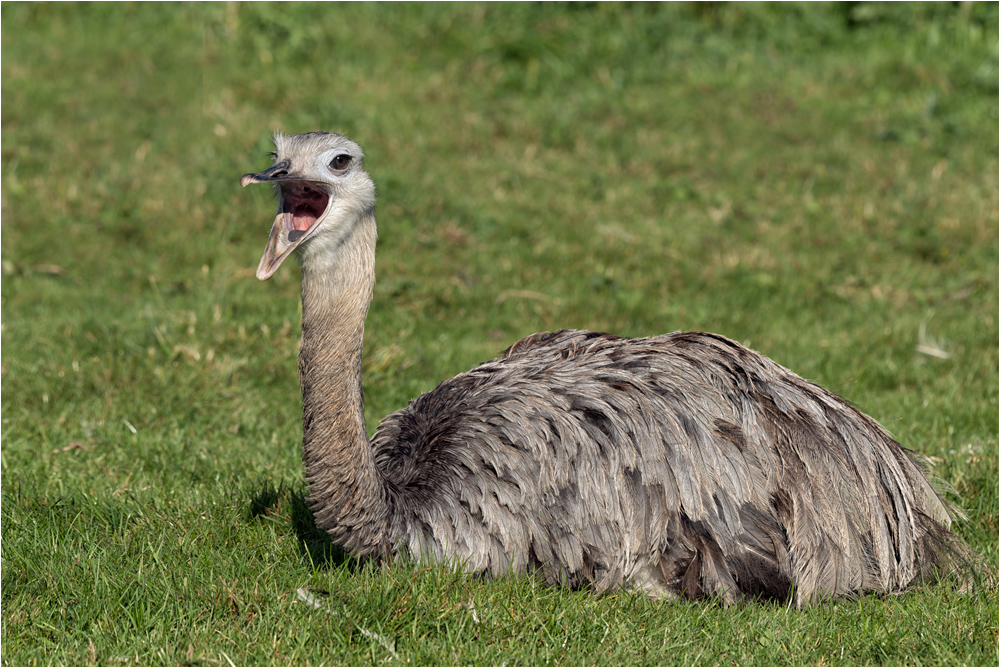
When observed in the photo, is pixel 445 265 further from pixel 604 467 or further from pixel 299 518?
pixel 604 467

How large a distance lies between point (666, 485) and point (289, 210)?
187 centimetres

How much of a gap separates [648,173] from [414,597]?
7.32 m

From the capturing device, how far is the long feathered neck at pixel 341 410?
4.60 metres

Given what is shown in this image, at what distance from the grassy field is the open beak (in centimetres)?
131

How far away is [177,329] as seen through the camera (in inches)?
300

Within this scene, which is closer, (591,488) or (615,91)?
(591,488)

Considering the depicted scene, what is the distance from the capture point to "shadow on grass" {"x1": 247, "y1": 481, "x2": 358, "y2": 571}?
16.6ft

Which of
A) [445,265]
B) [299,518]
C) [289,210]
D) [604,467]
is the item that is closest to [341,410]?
[289,210]

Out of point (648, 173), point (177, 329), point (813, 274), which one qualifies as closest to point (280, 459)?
point (177, 329)

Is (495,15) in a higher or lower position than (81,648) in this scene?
higher

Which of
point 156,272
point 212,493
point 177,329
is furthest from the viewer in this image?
point 156,272

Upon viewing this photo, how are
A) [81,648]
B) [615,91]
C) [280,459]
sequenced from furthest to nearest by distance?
[615,91]
[280,459]
[81,648]

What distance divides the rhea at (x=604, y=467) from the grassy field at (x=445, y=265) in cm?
18

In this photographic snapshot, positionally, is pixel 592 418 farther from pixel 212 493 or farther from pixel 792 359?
pixel 792 359
